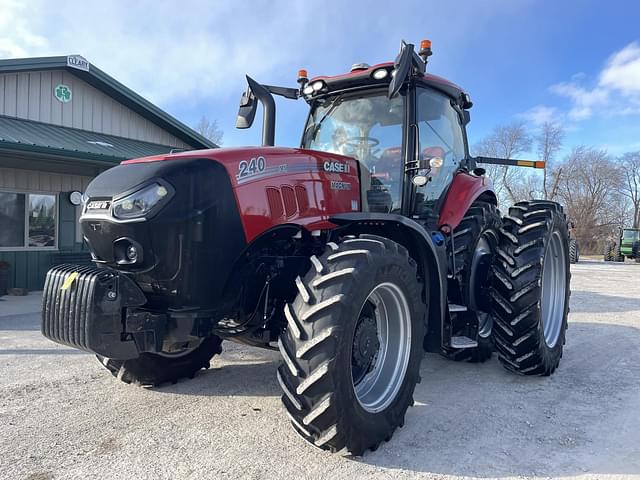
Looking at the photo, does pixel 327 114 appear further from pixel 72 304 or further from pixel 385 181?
pixel 72 304

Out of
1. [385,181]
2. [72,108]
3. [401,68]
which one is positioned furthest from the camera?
[72,108]

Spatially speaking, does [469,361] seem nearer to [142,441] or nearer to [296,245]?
[296,245]

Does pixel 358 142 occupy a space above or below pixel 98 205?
above

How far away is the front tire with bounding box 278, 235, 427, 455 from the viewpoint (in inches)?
108

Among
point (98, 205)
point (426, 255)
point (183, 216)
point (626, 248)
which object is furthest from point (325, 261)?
point (626, 248)

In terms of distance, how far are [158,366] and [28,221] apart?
8.81m

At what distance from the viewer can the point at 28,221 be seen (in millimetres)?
11070

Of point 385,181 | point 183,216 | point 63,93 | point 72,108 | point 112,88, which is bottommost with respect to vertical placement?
point 183,216

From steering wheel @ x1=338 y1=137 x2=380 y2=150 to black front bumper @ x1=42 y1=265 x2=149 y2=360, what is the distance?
2.27 metres

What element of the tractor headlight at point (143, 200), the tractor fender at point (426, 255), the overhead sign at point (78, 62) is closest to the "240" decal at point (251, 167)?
the tractor headlight at point (143, 200)

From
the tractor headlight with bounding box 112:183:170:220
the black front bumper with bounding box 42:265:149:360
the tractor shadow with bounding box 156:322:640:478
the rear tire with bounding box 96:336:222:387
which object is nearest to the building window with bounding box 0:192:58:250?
the tractor shadow with bounding box 156:322:640:478

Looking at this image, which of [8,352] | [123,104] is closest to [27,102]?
[123,104]

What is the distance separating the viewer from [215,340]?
4.55 m

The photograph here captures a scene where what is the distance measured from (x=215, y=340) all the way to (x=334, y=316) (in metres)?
2.12
